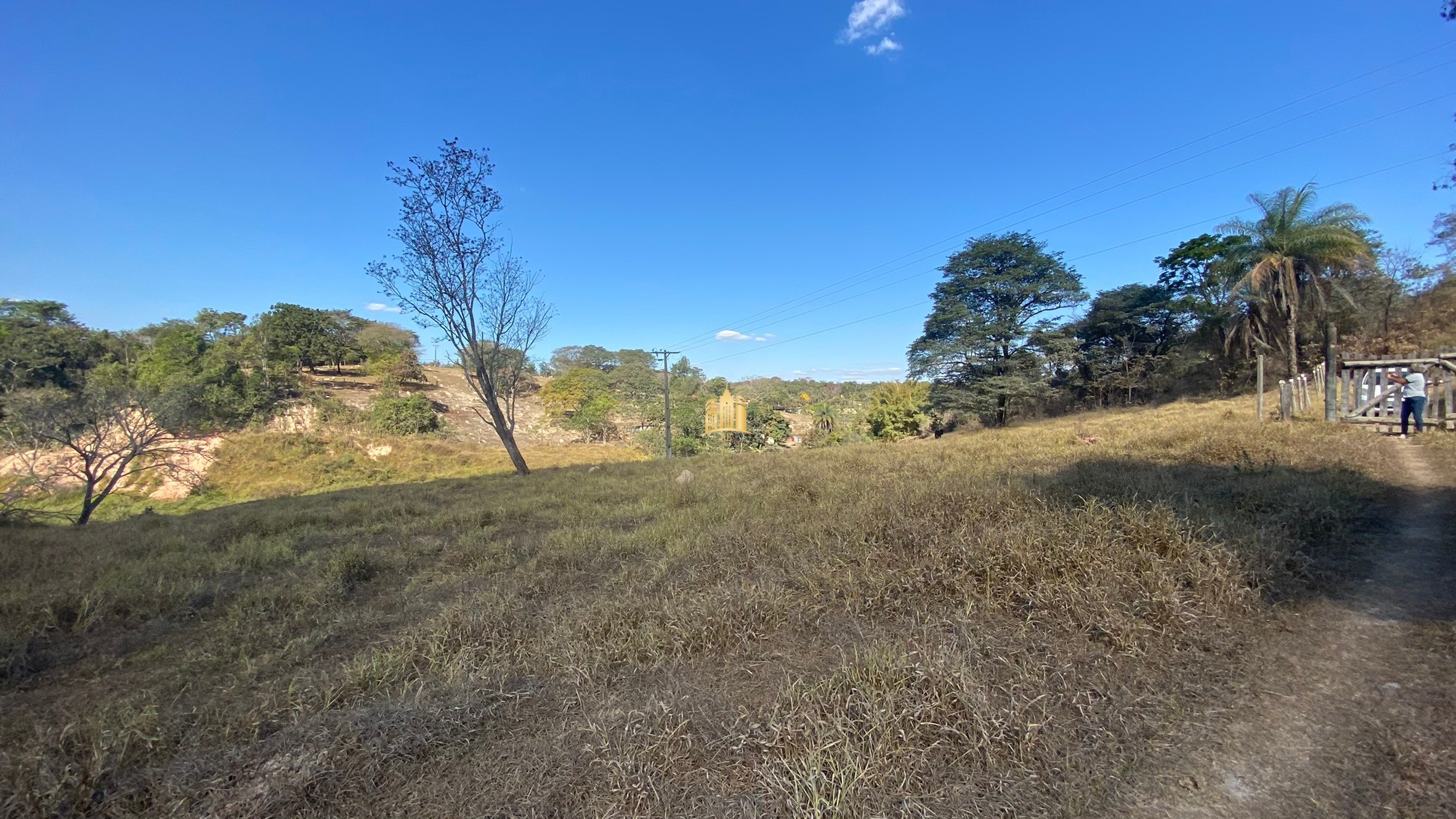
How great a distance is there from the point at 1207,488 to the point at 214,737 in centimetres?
780

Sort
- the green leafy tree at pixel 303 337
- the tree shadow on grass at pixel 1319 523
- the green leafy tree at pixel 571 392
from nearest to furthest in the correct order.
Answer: the tree shadow on grass at pixel 1319 523
the green leafy tree at pixel 303 337
the green leafy tree at pixel 571 392

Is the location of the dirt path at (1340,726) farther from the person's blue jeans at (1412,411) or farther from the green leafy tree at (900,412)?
the green leafy tree at (900,412)

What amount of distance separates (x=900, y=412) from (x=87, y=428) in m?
28.6

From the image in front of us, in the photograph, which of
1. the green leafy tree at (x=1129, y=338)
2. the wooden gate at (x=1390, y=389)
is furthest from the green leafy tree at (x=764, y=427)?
the wooden gate at (x=1390, y=389)

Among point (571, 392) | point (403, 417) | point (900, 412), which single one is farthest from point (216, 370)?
point (900, 412)

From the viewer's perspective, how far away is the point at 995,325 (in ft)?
74.2

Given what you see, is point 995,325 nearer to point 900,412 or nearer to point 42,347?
point 900,412

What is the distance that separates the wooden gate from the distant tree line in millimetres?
11080

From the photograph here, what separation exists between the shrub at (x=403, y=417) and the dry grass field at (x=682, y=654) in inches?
971

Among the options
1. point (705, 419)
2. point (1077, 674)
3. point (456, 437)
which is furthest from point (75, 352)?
point (1077, 674)

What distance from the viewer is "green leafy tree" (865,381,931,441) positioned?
28.2 m

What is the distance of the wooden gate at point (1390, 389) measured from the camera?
869 centimetres

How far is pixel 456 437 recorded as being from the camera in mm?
30562

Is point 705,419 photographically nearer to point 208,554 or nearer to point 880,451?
point 880,451
